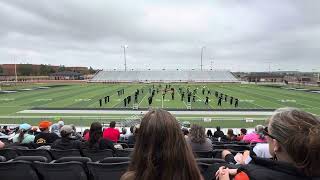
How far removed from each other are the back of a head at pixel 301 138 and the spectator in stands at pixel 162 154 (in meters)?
0.61

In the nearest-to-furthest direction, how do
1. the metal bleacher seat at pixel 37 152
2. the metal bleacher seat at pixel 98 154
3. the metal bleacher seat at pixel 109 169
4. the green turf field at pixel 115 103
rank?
the metal bleacher seat at pixel 109 169
the metal bleacher seat at pixel 37 152
the metal bleacher seat at pixel 98 154
the green turf field at pixel 115 103

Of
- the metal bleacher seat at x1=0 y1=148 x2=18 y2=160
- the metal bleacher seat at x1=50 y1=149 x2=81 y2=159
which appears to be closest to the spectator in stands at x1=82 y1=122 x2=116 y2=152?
the metal bleacher seat at x1=50 y1=149 x2=81 y2=159

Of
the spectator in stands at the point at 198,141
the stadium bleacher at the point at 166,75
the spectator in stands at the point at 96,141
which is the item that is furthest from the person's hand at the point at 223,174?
the stadium bleacher at the point at 166,75

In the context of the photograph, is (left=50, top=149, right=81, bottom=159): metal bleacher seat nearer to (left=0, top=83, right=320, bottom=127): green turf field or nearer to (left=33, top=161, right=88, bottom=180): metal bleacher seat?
(left=33, top=161, right=88, bottom=180): metal bleacher seat

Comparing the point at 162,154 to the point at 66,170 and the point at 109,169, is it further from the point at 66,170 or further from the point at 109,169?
the point at 66,170

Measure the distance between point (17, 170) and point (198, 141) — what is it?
339cm

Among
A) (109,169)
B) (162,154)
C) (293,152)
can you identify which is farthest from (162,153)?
(109,169)

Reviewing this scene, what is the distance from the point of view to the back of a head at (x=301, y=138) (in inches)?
86.9

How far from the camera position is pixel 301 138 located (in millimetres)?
2232

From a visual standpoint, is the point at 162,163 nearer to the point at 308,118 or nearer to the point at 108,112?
the point at 308,118

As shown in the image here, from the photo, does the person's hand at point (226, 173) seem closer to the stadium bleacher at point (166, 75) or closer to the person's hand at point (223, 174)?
the person's hand at point (223, 174)

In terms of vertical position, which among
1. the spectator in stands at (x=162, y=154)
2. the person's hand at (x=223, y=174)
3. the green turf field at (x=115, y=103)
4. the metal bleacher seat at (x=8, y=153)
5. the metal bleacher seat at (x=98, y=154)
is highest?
the spectator in stands at (x=162, y=154)

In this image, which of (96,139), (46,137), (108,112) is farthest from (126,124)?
(96,139)

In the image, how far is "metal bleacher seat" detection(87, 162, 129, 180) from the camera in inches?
193
